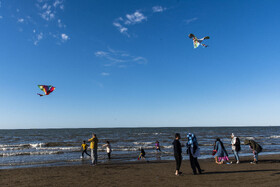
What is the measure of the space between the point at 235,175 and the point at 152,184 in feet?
12.0

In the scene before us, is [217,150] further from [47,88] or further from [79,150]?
[79,150]

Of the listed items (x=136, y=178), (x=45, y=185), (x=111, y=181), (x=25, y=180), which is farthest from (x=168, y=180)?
(x=25, y=180)

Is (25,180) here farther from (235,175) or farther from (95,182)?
(235,175)

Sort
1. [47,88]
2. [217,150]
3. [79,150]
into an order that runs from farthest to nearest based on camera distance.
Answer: [79,150] < [47,88] < [217,150]

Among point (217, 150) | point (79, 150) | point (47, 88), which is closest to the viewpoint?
point (217, 150)

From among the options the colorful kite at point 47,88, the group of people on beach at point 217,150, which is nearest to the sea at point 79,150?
the group of people on beach at point 217,150

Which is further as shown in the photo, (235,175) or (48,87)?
(48,87)

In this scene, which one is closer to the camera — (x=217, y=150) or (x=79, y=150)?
(x=217, y=150)

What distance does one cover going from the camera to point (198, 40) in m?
10.7

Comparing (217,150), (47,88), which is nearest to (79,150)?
(47,88)

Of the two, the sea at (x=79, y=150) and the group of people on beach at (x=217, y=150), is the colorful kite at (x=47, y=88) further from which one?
the group of people on beach at (x=217, y=150)

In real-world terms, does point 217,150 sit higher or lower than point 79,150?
higher

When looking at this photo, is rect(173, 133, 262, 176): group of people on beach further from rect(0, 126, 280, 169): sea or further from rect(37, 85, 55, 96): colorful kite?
rect(37, 85, 55, 96): colorful kite

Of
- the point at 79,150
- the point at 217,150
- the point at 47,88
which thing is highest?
the point at 47,88
